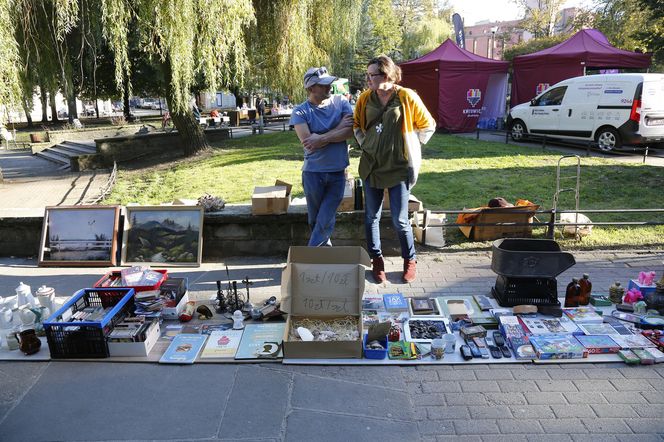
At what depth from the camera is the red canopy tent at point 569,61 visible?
642 inches

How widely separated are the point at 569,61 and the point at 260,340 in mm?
16425

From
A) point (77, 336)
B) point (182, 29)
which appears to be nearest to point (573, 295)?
point (77, 336)

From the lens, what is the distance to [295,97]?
42.2ft

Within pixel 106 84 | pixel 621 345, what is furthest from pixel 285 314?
pixel 106 84

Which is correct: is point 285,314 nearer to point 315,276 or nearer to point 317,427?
point 315,276

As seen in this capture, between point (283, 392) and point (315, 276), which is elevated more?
point (315, 276)

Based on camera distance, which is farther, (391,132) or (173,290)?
(391,132)

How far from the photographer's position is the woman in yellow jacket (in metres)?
4.71

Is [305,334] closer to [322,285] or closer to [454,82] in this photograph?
[322,285]

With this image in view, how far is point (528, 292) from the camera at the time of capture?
14.6 feet

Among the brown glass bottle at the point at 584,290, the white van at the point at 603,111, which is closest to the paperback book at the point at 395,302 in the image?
the brown glass bottle at the point at 584,290

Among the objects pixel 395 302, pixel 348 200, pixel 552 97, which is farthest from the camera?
pixel 552 97

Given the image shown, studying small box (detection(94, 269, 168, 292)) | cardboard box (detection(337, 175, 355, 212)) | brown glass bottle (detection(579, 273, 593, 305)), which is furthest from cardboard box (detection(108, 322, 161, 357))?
brown glass bottle (detection(579, 273, 593, 305))

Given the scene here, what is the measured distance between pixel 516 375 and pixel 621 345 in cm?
91
